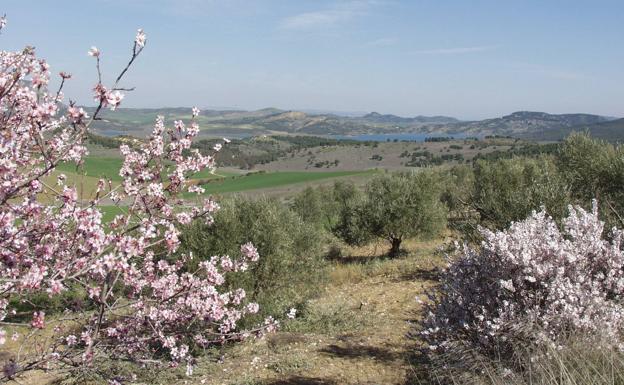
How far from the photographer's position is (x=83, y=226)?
13.0 feet

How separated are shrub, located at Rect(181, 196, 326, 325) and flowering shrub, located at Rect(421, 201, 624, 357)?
7.86m

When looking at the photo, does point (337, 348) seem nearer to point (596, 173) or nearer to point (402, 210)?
point (596, 173)

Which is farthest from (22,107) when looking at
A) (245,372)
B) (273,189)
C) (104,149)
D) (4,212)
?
(104,149)

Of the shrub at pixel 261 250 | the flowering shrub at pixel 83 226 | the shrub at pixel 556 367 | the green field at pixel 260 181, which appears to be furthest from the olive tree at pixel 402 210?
the green field at pixel 260 181

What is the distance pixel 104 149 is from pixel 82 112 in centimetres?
15764

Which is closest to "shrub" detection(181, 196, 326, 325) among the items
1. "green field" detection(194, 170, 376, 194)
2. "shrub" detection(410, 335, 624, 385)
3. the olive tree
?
"shrub" detection(410, 335, 624, 385)

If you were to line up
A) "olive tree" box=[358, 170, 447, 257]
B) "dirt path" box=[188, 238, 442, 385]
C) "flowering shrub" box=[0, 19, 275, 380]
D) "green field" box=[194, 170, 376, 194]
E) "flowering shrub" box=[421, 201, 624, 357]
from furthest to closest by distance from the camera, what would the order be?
1. "green field" box=[194, 170, 376, 194]
2. "olive tree" box=[358, 170, 447, 257]
3. "dirt path" box=[188, 238, 442, 385]
4. "flowering shrub" box=[421, 201, 624, 357]
5. "flowering shrub" box=[0, 19, 275, 380]

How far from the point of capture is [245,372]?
1031 centimetres

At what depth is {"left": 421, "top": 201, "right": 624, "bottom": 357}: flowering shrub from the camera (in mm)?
5867

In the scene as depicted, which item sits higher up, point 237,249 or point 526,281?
point 526,281

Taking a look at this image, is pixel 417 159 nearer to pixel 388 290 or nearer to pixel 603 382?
pixel 388 290

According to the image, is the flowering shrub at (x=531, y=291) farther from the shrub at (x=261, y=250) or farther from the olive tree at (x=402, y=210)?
the olive tree at (x=402, y=210)

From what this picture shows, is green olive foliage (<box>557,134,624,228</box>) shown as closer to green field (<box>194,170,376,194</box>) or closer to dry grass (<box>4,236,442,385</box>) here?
dry grass (<box>4,236,442,385</box>)

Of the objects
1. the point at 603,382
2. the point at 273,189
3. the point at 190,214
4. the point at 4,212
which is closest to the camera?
the point at 4,212
